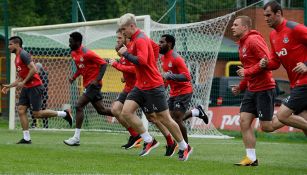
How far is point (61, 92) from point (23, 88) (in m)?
5.91

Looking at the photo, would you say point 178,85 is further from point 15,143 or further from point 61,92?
point 61,92

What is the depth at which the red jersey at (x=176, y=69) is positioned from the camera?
48.8ft

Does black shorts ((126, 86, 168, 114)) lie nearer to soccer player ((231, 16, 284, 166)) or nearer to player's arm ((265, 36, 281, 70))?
soccer player ((231, 16, 284, 166))

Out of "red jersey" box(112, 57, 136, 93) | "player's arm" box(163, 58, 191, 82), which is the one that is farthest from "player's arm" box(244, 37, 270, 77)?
"red jersey" box(112, 57, 136, 93)

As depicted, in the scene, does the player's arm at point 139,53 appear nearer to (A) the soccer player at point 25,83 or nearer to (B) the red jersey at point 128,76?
(B) the red jersey at point 128,76

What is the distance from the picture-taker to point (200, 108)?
18156mm

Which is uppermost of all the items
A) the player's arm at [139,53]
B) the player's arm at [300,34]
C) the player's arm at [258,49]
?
the player's arm at [300,34]

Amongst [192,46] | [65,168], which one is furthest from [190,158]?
[192,46]

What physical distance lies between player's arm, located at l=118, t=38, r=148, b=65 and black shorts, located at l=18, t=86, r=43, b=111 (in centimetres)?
466

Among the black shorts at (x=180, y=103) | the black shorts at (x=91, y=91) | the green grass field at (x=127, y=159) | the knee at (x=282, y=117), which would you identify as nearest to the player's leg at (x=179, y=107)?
the black shorts at (x=180, y=103)

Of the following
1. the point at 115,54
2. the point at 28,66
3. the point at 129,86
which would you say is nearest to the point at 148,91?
the point at 129,86

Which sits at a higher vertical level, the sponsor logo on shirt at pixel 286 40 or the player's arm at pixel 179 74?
the sponsor logo on shirt at pixel 286 40

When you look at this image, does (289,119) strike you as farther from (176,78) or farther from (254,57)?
(176,78)

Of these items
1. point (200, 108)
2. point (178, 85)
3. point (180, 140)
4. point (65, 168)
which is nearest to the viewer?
point (65, 168)
